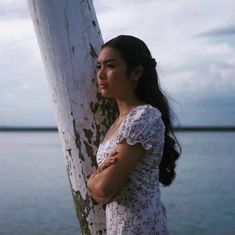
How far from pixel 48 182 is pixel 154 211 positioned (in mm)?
19294

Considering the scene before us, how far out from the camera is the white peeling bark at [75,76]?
203 centimetres

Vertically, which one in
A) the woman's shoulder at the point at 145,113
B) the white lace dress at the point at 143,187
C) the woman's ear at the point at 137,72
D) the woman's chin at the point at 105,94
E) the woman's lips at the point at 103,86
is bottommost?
the white lace dress at the point at 143,187

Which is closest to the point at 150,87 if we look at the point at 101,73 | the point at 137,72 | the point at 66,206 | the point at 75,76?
the point at 137,72

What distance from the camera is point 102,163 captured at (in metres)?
1.85

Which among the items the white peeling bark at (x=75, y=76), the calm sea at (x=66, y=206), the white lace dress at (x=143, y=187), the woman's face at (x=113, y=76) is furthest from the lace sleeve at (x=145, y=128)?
the calm sea at (x=66, y=206)

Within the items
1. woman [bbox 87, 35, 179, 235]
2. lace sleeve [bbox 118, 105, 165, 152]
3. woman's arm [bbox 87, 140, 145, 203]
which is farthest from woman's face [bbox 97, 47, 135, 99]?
woman's arm [bbox 87, 140, 145, 203]

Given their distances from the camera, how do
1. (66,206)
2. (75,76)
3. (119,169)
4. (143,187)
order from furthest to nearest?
(66,206) < (75,76) < (143,187) < (119,169)

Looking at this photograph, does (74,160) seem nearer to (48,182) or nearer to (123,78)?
(123,78)

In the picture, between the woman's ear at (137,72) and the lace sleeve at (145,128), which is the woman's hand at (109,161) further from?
the woman's ear at (137,72)

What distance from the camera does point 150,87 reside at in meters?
1.95

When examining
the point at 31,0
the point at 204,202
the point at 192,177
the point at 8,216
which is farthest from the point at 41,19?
the point at 192,177

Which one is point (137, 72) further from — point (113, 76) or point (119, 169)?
point (119, 169)

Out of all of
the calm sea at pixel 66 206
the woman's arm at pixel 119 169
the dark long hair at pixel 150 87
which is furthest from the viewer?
the calm sea at pixel 66 206

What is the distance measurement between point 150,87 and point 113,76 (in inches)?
6.0
